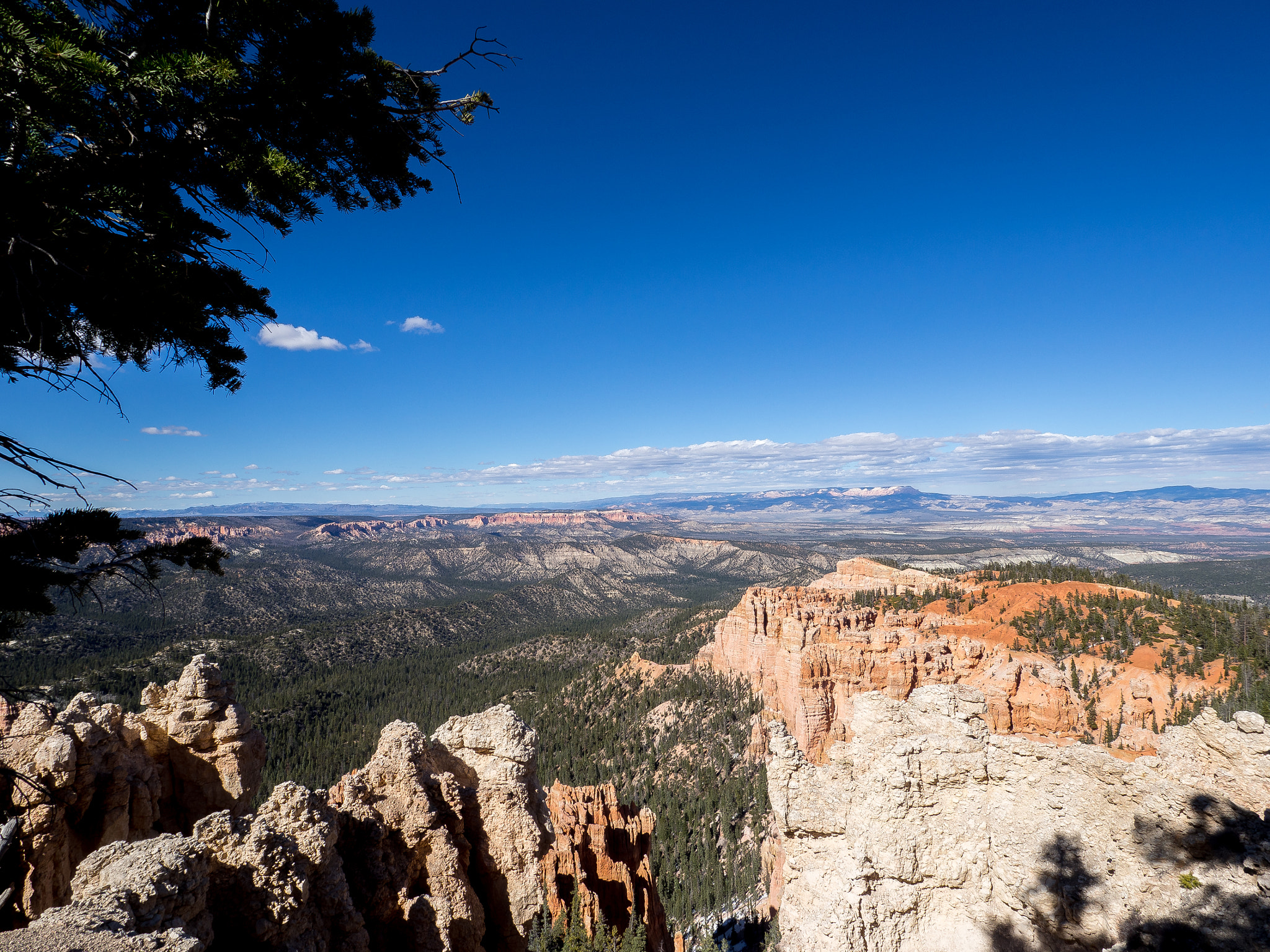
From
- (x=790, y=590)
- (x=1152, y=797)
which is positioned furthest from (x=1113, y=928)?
(x=790, y=590)

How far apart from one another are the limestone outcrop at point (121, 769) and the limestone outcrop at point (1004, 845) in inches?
453

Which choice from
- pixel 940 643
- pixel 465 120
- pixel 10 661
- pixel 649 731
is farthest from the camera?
pixel 10 661

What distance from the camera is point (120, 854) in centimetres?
627

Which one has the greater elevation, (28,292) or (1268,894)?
(28,292)

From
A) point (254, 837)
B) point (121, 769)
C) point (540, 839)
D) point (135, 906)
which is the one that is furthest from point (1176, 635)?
point (121, 769)

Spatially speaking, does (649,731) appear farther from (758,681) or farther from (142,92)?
(142,92)

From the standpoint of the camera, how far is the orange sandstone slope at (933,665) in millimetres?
35781

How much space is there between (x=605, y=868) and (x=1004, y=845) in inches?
468

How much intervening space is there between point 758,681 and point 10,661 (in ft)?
355

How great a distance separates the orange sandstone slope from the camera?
3578 centimetres

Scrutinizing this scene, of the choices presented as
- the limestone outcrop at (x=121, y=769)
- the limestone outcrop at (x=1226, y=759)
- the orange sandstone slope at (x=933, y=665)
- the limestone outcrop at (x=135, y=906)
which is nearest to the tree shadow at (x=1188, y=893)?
the limestone outcrop at (x=1226, y=759)

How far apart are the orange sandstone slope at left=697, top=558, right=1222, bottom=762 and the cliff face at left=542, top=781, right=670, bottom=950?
308 inches

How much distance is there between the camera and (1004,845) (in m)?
8.37

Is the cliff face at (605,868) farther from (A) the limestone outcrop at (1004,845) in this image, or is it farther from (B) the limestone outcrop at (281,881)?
(A) the limestone outcrop at (1004,845)
